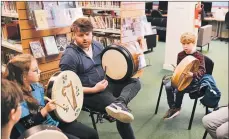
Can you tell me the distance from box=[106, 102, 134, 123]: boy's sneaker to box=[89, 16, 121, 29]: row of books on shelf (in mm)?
2108

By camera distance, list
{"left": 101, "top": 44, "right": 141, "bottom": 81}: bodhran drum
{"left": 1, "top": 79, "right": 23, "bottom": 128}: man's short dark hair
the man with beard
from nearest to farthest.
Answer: {"left": 1, "top": 79, "right": 23, "bottom": 128}: man's short dark hair
the man with beard
{"left": 101, "top": 44, "right": 141, "bottom": 81}: bodhran drum

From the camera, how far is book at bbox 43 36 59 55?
2.78 metres

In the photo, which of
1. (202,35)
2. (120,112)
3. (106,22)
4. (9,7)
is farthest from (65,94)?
(202,35)

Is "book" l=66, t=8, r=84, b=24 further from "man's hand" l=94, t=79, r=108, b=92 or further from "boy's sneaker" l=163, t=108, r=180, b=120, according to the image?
"boy's sneaker" l=163, t=108, r=180, b=120

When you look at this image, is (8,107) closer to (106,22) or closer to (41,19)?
(41,19)

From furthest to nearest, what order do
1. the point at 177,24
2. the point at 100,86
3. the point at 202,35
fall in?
the point at 202,35, the point at 177,24, the point at 100,86

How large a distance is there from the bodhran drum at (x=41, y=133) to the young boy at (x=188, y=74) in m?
1.50

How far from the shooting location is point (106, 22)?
3.94 meters

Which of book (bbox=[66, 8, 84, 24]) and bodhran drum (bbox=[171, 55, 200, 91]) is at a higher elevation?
book (bbox=[66, 8, 84, 24])

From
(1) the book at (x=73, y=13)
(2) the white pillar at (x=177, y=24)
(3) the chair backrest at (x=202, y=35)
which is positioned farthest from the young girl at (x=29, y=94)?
(3) the chair backrest at (x=202, y=35)

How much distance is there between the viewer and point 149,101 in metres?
Result: 3.22

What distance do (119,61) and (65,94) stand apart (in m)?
0.66

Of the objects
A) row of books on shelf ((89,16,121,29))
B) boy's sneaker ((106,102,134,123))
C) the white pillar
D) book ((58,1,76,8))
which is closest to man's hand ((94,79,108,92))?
boy's sneaker ((106,102,134,123))

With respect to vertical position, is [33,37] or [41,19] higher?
[41,19]
